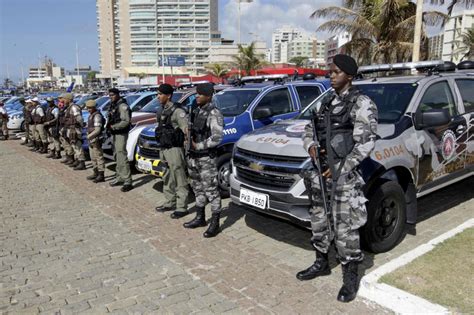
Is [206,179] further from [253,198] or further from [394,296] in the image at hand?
[394,296]

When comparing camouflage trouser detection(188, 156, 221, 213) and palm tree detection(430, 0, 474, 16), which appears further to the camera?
palm tree detection(430, 0, 474, 16)

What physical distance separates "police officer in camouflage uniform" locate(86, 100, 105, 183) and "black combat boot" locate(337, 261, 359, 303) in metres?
5.97

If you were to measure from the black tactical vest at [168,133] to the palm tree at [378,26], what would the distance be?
11.8 meters

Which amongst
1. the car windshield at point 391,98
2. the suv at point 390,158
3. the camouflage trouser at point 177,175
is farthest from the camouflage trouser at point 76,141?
the car windshield at point 391,98

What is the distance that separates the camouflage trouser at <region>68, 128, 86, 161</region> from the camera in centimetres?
917

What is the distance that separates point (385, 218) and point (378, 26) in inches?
507

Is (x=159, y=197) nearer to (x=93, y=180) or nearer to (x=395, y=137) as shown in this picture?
(x=93, y=180)

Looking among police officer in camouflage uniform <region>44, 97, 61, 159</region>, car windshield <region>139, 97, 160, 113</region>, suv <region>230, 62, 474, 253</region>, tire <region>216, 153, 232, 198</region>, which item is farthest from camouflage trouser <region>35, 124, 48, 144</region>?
suv <region>230, 62, 474, 253</region>

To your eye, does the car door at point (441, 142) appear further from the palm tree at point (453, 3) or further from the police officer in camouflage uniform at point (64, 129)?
the palm tree at point (453, 3)

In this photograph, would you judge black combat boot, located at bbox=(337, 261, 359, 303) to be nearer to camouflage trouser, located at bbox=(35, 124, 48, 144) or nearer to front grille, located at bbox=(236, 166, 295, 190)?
front grille, located at bbox=(236, 166, 295, 190)

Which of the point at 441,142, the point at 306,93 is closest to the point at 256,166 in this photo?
the point at 441,142

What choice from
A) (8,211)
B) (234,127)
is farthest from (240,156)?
(8,211)

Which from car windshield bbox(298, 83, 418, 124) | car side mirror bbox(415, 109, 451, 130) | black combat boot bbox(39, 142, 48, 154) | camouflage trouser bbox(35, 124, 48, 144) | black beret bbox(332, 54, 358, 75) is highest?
black beret bbox(332, 54, 358, 75)

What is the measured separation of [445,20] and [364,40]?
9.60ft
